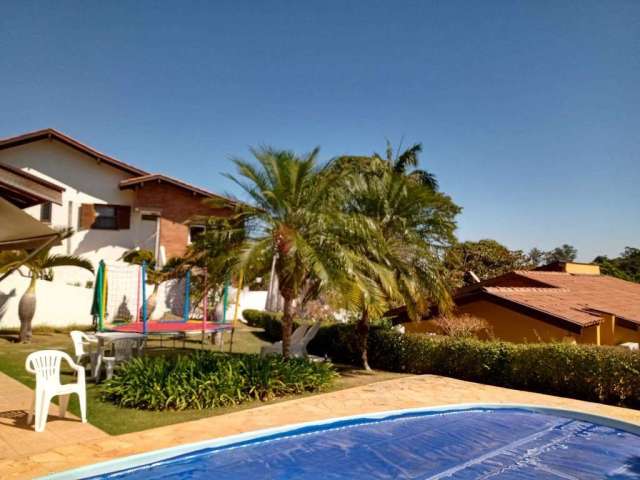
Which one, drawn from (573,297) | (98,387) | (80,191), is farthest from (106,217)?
(573,297)

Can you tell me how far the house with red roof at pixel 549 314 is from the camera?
15445 mm

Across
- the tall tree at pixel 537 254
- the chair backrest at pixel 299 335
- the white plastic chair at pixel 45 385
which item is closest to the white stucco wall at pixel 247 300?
the chair backrest at pixel 299 335

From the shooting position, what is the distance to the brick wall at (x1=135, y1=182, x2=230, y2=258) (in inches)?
1083

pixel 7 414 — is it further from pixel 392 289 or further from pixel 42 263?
pixel 42 263

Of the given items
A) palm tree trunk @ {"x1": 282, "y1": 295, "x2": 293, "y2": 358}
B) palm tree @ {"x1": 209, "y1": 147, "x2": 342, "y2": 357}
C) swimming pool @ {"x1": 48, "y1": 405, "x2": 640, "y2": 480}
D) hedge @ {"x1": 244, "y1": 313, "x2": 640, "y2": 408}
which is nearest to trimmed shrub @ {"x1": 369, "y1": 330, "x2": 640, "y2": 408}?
hedge @ {"x1": 244, "y1": 313, "x2": 640, "y2": 408}

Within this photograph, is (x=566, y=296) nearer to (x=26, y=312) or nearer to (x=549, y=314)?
(x=549, y=314)

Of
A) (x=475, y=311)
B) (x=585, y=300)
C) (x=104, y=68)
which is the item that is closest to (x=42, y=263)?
(x=104, y=68)

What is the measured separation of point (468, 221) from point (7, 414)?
2402cm

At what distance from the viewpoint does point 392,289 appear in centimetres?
1319

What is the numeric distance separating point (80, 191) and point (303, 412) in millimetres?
22047

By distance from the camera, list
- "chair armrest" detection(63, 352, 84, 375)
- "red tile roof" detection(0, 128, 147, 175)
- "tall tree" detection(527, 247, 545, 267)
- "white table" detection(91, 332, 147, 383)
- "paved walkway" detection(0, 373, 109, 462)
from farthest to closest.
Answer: "tall tree" detection(527, 247, 545, 267), "red tile roof" detection(0, 128, 147, 175), "white table" detection(91, 332, 147, 383), "chair armrest" detection(63, 352, 84, 375), "paved walkway" detection(0, 373, 109, 462)

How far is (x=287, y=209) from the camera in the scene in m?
12.3

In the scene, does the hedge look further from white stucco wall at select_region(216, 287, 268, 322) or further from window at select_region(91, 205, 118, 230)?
window at select_region(91, 205, 118, 230)

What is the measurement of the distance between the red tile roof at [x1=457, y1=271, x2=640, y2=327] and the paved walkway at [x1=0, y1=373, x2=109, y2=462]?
12672mm
